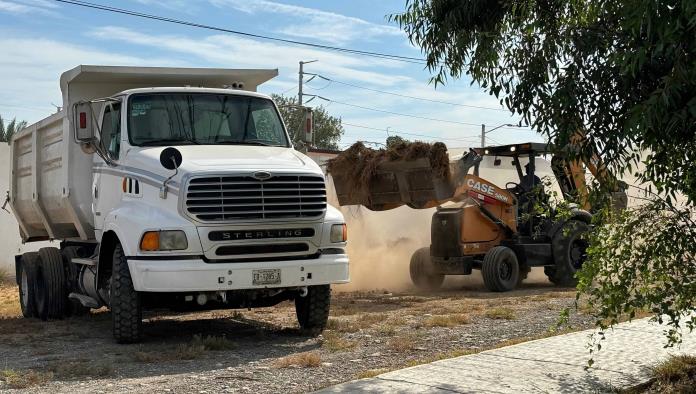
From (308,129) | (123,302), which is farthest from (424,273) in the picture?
(123,302)

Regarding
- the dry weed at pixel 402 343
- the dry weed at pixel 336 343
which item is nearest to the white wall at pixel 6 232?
the dry weed at pixel 336 343

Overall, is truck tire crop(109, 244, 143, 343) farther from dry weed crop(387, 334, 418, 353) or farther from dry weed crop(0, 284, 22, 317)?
dry weed crop(0, 284, 22, 317)

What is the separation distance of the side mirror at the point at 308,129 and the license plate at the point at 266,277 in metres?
2.62

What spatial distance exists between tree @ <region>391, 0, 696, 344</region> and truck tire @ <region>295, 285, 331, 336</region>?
3749mm

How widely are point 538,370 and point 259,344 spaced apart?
355 cm

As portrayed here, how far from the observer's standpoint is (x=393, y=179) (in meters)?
15.3

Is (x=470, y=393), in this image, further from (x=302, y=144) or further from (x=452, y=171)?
(x=452, y=171)

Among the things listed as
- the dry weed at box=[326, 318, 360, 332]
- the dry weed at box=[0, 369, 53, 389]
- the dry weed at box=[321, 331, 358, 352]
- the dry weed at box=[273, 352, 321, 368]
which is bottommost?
the dry weed at box=[0, 369, 53, 389]

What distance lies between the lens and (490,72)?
741 cm

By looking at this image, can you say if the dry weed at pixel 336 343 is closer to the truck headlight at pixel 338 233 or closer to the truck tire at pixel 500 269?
the truck headlight at pixel 338 233

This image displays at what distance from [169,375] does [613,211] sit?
13.3 ft

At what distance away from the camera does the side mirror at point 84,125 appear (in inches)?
428

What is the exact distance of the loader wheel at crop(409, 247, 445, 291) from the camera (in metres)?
17.2

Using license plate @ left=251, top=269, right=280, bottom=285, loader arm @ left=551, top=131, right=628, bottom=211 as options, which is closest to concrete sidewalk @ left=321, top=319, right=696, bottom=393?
loader arm @ left=551, top=131, right=628, bottom=211
